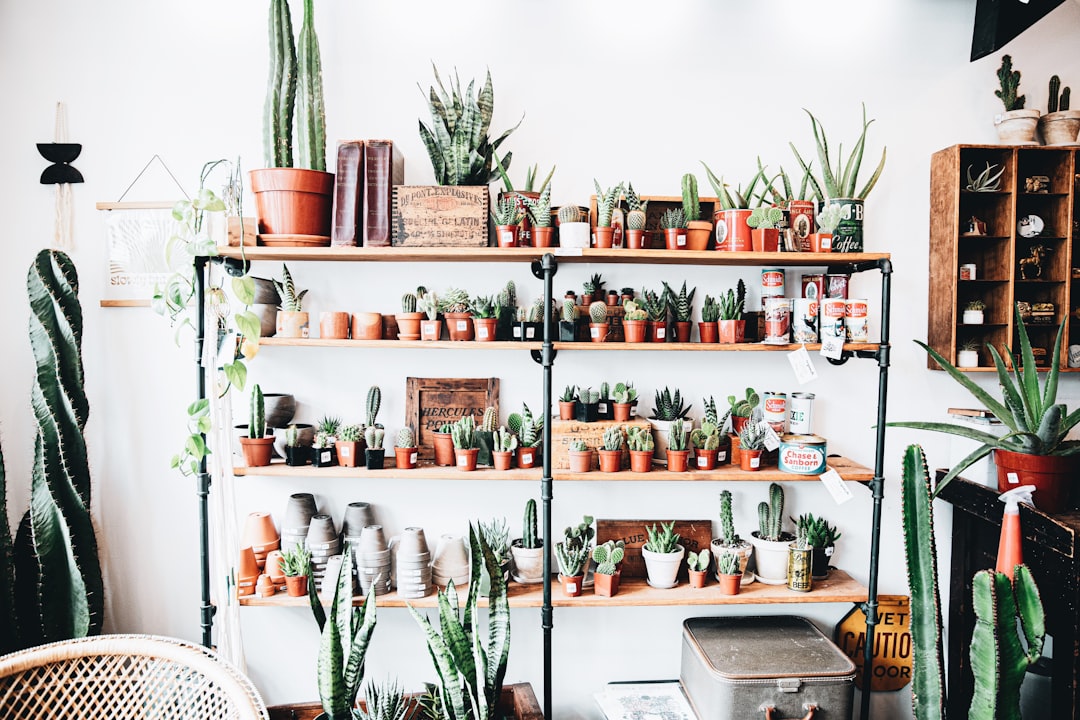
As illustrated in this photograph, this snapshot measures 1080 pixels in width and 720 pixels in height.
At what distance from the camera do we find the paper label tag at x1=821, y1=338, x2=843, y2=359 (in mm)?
2246

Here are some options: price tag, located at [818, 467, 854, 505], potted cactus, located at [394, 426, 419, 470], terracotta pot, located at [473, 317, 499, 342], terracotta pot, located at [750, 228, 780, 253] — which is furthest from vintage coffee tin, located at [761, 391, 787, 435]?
potted cactus, located at [394, 426, 419, 470]

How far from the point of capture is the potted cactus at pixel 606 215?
2.23 meters

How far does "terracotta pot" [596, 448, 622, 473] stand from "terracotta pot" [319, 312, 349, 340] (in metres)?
0.98

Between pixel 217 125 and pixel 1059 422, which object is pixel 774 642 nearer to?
pixel 1059 422

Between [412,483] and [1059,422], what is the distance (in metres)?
2.13

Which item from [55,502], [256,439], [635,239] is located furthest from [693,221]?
[55,502]

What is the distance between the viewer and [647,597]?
230 centimetres

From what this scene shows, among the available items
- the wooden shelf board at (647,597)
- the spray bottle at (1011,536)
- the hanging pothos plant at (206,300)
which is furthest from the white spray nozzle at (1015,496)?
the hanging pothos plant at (206,300)

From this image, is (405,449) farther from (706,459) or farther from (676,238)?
(676,238)

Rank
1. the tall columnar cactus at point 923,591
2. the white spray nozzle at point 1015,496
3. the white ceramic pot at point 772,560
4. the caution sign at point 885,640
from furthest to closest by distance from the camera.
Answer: the caution sign at point 885,640
the white ceramic pot at point 772,560
the white spray nozzle at point 1015,496
the tall columnar cactus at point 923,591

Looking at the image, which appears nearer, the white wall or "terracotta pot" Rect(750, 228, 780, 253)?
"terracotta pot" Rect(750, 228, 780, 253)

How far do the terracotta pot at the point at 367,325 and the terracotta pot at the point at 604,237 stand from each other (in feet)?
2.60

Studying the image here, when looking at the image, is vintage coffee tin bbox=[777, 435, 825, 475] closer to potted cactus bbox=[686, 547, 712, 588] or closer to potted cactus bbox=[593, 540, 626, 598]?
potted cactus bbox=[686, 547, 712, 588]

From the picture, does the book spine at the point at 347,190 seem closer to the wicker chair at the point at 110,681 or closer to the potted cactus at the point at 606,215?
the potted cactus at the point at 606,215
